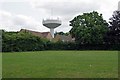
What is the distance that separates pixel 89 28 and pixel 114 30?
5.41m

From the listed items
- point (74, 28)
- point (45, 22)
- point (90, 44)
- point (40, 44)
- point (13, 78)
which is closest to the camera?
point (13, 78)

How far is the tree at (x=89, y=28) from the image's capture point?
62094mm

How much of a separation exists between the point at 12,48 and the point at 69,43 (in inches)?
587

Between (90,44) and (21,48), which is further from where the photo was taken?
(90,44)

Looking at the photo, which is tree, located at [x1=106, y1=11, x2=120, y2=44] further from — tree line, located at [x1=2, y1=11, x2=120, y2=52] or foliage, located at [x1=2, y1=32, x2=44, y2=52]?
foliage, located at [x1=2, y1=32, x2=44, y2=52]

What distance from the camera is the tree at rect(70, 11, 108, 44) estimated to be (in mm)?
62094

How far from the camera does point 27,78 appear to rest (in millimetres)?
11117

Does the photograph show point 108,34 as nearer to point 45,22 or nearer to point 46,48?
point 46,48

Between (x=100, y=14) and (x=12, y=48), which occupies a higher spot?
(x=100, y=14)

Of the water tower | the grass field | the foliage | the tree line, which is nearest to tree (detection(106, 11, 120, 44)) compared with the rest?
the tree line

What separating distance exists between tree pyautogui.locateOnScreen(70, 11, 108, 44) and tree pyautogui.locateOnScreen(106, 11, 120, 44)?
3.77 ft

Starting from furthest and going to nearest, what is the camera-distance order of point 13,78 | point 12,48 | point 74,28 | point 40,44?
1. point 74,28
2. point 40,44
3. point 12,48
4. point 13,78

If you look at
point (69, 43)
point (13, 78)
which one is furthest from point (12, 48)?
point (13, 78)

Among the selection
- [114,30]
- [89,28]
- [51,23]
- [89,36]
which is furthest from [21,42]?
[51,23]
